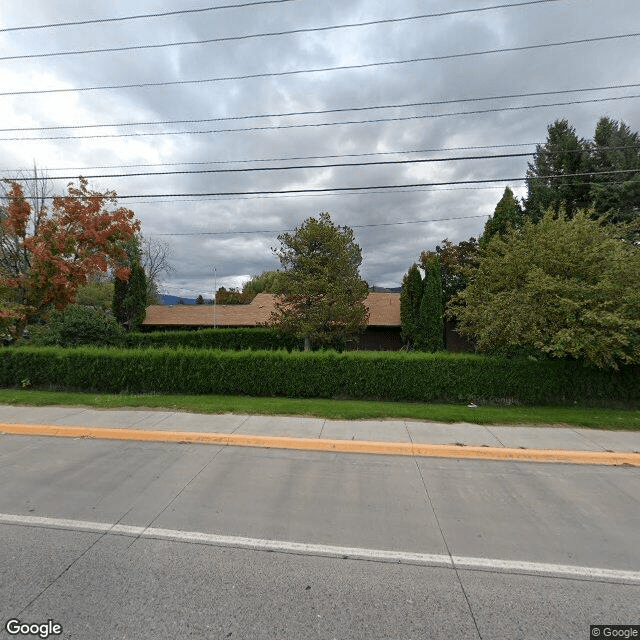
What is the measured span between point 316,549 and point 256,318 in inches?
839

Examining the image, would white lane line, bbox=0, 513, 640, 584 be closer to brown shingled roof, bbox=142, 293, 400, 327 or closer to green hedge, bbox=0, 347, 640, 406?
green hedge, bbox=0, 347, 640, 406

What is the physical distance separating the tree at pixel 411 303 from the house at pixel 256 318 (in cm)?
133

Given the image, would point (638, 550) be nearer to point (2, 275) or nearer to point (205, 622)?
point (205, 622)

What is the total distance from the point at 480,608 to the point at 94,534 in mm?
3264

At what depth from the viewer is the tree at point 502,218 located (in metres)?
17.1

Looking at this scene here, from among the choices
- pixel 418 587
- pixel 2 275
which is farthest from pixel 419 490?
pixel 2 275

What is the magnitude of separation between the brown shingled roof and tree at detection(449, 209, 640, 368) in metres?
11.3

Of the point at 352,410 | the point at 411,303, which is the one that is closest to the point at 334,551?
the point at 352,410

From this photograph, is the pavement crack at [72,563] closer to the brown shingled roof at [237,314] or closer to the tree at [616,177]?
the brown shingled roof at [237,314]

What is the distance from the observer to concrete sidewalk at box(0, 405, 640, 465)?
582 centimetres

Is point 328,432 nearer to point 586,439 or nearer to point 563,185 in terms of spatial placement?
point 586,439

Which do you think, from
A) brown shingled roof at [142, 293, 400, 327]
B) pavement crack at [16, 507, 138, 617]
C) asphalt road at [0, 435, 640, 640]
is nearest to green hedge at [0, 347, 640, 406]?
asphalt road at [0, 435, 640, 640]

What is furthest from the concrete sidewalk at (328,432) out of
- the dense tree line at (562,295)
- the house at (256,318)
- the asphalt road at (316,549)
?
the house at (256,318)

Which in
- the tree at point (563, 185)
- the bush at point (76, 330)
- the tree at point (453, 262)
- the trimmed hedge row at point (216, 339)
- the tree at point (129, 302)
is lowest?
the trimmed hedge row at point (216, 339)
